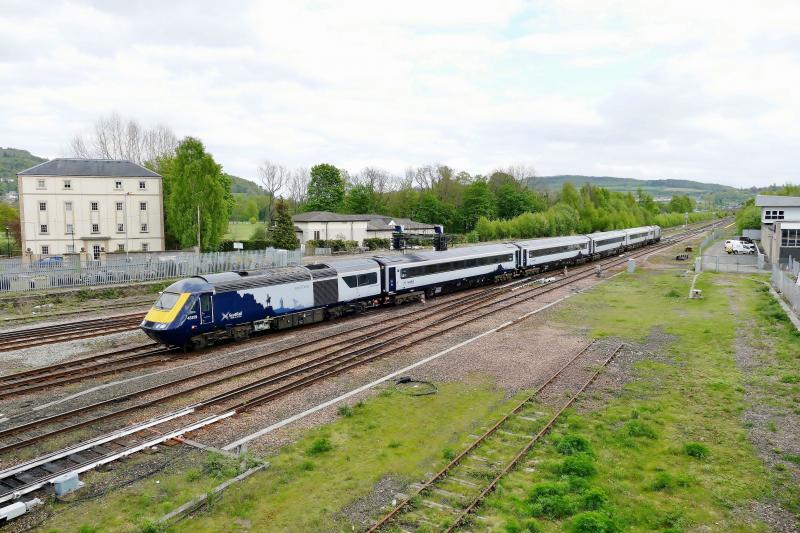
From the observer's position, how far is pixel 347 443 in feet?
45.0

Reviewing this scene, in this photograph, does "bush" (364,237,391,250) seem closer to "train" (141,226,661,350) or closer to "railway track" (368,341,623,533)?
"train" (141,226,661,350)

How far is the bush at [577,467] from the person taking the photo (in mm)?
11969

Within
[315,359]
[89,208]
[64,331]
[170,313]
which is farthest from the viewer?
[89,208]

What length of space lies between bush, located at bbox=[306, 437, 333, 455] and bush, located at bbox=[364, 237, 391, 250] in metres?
59.3

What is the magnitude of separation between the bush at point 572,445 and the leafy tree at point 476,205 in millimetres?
91435

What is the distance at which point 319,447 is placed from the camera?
43.5 ft

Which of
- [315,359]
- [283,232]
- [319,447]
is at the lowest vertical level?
[319,447]

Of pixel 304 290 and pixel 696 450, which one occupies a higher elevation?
pixel 304 290

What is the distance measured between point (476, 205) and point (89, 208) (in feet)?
215

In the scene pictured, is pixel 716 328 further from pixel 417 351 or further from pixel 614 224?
pixel 614 224

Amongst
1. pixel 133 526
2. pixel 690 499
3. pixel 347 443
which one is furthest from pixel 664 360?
pixel 133 526

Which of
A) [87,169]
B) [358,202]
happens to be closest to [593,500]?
[87,169]

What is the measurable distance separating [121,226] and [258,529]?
5749 cm

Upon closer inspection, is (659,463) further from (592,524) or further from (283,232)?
(283,232)
